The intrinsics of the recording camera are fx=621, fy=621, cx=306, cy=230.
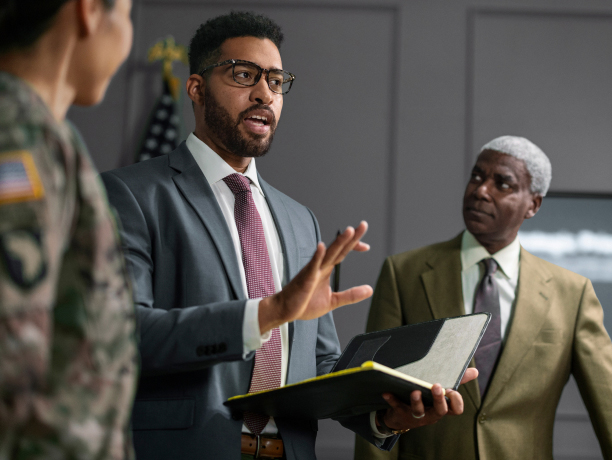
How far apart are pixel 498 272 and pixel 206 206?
1481mm

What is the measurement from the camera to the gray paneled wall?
4305mm

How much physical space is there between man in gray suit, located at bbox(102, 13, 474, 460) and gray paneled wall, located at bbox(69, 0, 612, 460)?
256 cm

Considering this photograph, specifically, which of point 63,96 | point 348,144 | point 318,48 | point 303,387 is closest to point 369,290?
point 303,387

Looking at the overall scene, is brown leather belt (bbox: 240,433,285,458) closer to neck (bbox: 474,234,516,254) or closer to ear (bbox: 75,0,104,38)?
ear (bbox: 75,0,104,38)

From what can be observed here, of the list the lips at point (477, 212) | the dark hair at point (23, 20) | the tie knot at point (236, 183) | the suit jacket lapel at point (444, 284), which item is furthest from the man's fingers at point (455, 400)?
the lips at point (477, 212)

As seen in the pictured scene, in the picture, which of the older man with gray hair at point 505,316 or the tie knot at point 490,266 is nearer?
the older man with gray hair at point 505,316

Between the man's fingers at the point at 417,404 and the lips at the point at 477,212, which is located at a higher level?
the lips at the point at 477,212

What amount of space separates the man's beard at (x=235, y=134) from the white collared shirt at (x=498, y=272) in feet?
3.79

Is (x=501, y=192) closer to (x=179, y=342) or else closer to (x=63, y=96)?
(x=179, y=342)

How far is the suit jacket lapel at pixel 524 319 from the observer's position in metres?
2.24

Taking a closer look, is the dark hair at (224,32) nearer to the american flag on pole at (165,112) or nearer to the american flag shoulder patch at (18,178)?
the american flag shoulder patch at (18,178)

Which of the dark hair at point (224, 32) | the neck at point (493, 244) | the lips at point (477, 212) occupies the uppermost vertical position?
the dark hair at point (224, 32)

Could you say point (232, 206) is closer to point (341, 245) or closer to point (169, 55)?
point (341, 245)

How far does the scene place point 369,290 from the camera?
44.0 inches
